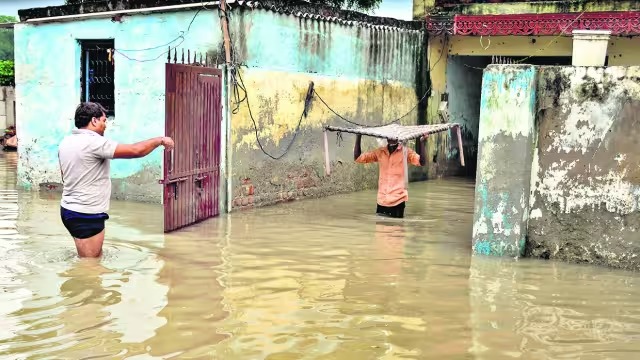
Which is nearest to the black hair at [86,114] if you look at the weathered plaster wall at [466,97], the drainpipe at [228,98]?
the drainpipe at [228,98]

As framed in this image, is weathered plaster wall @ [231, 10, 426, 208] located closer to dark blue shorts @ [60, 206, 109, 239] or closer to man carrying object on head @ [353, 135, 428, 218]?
man carrying object on head @ [353, 135, 428, 218]

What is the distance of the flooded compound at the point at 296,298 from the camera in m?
4.77

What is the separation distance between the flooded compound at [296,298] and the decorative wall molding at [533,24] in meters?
6.52

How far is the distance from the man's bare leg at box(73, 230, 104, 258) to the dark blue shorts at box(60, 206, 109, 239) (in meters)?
0.06

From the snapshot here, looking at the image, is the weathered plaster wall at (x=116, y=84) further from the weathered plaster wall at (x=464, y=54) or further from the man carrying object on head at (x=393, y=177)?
the weathered plaster wall at (x=464, y=54)

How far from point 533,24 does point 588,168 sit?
24.3 ft

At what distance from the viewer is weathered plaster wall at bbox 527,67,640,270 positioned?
7.11 m

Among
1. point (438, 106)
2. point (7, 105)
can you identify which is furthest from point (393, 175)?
point (7, 105)

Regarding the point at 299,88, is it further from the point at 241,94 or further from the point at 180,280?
the point at 180,280

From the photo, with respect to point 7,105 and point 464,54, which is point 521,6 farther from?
point 7,105

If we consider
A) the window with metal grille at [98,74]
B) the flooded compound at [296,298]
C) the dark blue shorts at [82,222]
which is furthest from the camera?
the window with metal grille at [98,74]

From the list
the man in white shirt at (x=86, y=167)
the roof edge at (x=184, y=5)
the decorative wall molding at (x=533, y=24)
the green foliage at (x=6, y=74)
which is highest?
the decorative wall molding at (x=533, y=24)

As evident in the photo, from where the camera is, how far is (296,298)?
5906 millimetres

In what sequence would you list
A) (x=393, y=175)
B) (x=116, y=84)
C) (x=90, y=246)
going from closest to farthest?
(x=90, y=246), (x=393, y=175), (x=116, y=84)
